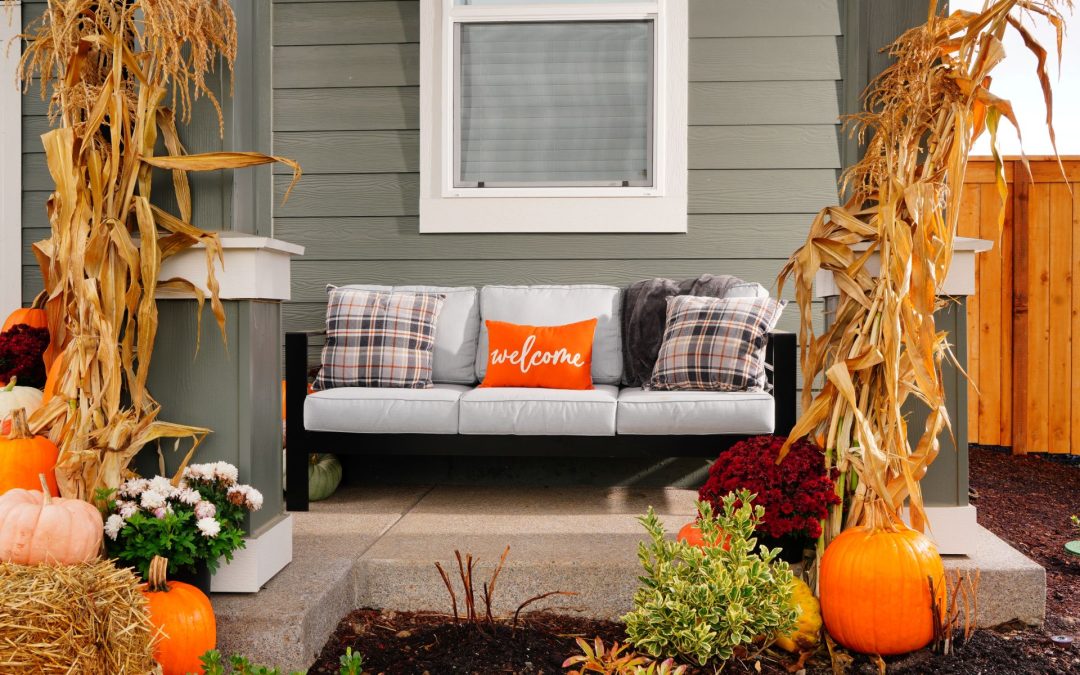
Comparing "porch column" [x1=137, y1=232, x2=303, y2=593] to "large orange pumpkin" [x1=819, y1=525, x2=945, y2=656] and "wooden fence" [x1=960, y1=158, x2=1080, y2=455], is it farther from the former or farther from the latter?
"wooden fence" [x1=960, y1=158, x2=1080, y2=455]

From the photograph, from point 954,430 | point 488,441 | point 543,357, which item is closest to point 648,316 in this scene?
point 543,357

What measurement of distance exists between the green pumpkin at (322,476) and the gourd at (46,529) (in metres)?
1.52

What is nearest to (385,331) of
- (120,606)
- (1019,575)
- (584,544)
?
(584,544)

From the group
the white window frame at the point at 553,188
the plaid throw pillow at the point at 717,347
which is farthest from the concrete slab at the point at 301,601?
the white window frame at the point at 553,188

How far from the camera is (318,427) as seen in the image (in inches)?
120

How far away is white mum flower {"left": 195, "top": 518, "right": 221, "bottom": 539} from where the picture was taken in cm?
179

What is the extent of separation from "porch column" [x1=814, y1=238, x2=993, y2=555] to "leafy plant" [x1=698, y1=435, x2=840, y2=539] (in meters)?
0.40

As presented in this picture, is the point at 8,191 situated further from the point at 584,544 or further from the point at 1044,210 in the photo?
the point at 1044,210

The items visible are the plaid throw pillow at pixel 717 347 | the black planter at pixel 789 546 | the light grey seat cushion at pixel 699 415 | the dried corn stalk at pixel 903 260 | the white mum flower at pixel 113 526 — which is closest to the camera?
the white mum flower at pixel 113 526

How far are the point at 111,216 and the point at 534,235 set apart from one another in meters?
2.06

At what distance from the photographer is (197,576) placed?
73.6 inches

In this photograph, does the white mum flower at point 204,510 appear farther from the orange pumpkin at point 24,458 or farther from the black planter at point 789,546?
the black planter at point 789,546

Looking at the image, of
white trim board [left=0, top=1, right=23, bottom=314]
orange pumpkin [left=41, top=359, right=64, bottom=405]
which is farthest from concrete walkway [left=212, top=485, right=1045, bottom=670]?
white trim board [left=0, top=1, right=23, bottom=314]

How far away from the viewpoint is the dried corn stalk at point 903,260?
1.99 m
